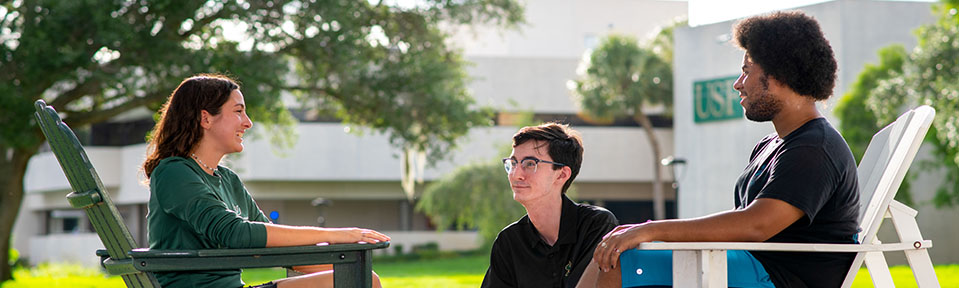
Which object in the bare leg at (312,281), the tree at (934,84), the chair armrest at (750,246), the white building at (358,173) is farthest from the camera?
the white building at (358,173)

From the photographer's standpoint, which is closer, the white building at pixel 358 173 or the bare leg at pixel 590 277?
the bare leg at pixel 590 277

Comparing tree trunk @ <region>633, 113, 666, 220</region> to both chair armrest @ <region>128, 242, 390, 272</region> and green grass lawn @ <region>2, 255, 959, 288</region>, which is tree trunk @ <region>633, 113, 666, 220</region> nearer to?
green grass lawn @ <region>2, 255, 959, 288</region>

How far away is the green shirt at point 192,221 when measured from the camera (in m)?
2.91

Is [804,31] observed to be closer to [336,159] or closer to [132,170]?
[336,159]

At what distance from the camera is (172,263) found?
282 centimetres

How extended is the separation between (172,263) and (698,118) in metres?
26.5

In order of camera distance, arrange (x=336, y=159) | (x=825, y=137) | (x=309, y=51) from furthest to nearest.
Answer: (x=336, y=159) → (x=309, y=51) → (x=825, y=137)

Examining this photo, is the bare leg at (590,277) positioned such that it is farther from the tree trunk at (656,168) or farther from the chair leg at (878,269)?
the tree trunk at (656,168)

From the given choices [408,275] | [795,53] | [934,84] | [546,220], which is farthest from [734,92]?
[795,53]

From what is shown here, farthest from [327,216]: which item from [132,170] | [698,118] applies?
[698,118]

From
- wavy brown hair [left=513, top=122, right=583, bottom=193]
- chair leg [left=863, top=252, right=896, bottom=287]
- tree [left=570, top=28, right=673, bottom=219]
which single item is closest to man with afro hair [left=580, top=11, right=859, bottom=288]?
chair leg [left=863, top=252, right=896, bottom=287]

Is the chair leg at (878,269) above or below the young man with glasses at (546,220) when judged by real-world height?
below

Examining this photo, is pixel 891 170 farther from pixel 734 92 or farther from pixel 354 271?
pixel 734 92

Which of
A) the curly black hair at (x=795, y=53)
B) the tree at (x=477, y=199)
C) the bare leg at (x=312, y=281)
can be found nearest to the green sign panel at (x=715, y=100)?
the tree at (x=477, y=199)
